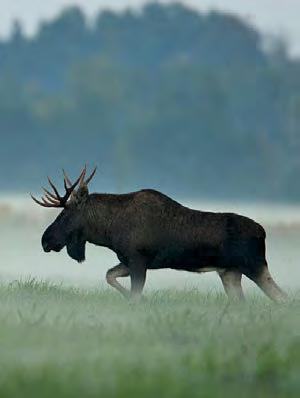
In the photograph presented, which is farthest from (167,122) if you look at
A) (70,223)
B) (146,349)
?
(146,349)

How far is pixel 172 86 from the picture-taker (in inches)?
3420

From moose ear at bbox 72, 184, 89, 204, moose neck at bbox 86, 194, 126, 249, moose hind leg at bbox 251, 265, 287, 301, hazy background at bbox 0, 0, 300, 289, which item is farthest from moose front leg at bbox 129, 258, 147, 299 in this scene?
hazy background at bbox 0, 0, 300, 289

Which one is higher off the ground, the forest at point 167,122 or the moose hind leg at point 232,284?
the forest at point 167,122

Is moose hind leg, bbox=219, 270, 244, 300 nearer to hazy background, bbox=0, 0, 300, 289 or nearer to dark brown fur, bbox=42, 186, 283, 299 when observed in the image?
dark brown fur, bbox=42, 186, 283, 299

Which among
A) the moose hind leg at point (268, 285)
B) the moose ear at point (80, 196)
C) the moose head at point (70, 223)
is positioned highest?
the moose ear at point (80, 196)

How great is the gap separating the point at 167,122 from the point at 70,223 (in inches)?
2623

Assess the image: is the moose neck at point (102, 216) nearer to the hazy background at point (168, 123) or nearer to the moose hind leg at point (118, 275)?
the moose hind leg at point (118, 275)

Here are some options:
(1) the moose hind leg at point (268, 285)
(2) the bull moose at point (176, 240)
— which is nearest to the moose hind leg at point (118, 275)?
(2) the bull moose at point (176, 240)

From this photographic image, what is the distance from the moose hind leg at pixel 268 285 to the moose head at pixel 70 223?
6.87 feet

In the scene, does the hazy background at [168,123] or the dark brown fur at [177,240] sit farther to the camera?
the hazy background at [168,123]

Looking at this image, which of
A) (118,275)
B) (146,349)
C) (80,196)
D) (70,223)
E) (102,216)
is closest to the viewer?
(146,349)

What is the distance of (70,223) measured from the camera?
15711 millimetres

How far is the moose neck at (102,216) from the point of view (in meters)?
15.4

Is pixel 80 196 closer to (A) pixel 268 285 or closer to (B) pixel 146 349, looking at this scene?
(A) pixel 268 285
